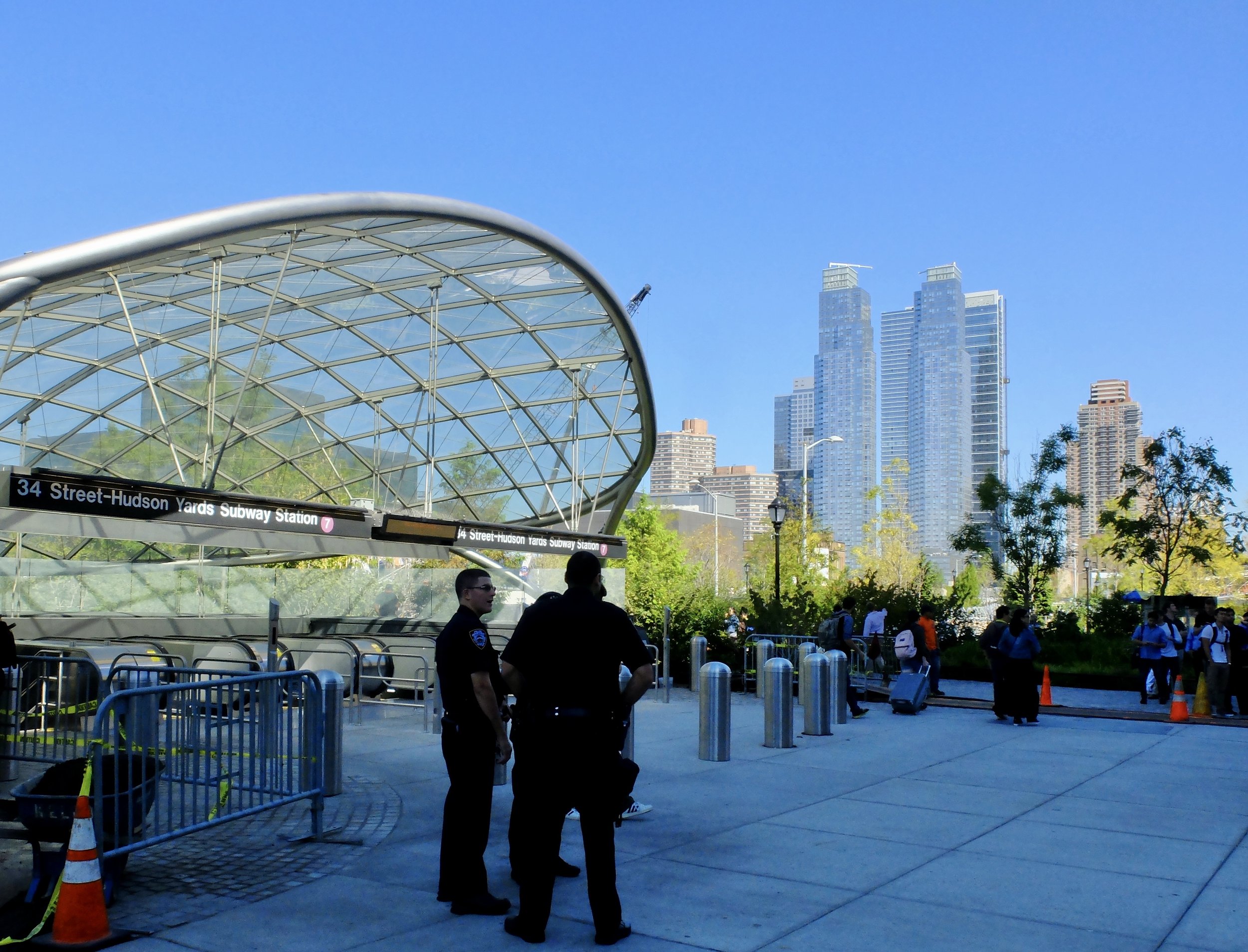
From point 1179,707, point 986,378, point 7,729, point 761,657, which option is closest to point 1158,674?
point 1179,707

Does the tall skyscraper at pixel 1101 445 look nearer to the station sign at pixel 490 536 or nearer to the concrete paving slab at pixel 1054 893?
the station sign at pixel 490 536

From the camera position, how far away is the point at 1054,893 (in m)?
6.67

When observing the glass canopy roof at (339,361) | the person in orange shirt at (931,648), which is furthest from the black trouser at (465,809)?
the person in orange shirt at (931,648)

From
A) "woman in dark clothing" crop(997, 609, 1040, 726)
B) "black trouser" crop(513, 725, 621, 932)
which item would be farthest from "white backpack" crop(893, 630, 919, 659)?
"black trouser" crop(513, 725, 621, 932)

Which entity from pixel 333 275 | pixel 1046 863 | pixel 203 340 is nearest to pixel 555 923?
pixel 1046 863

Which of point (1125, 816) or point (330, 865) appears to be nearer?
point (330, 865)

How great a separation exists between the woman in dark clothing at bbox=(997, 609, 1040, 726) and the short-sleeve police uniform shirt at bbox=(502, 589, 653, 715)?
36.9ft

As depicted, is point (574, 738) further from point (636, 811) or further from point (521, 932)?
point (636, 811)

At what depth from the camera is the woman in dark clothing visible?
15656 millimetres

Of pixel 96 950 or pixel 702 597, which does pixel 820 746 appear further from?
pixel 702 597

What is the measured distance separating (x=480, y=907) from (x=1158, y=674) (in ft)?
55.8

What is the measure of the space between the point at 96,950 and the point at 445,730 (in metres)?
2.08

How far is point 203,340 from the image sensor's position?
84.8ft

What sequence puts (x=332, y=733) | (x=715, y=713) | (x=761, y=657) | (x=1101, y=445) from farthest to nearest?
(x=1101, y=445) → (x=761, y=657) → (x=715, y=713) → (x=332, y=733)
